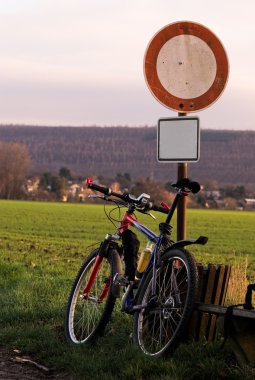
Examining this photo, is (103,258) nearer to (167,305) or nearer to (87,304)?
(87,304)

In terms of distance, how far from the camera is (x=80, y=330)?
6.81 m

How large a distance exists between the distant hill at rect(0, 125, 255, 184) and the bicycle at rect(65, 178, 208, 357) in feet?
383

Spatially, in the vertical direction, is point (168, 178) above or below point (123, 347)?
above

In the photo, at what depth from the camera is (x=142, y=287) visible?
6020mm

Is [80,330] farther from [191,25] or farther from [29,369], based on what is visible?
[191,25]

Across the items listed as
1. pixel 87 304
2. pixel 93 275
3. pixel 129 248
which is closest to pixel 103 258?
pixel 93 275

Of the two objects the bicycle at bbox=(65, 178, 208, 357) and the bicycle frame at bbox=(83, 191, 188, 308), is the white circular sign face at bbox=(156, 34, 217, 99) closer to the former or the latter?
the bicycle at bbox=(65, 178, 208, 357)

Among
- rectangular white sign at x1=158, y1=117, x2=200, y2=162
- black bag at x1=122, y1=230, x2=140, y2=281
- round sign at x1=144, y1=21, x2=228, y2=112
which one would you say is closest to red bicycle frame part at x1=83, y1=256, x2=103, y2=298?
black bag at x1=122, y1=230, x2=140, y2=281

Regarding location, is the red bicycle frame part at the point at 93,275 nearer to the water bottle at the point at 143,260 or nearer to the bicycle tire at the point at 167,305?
the water bottle at the point at 143,260

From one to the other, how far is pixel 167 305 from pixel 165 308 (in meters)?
0.04

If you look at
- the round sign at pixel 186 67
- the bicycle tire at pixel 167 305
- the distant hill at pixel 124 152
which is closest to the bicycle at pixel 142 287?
the bicycle tire at pixel 167 305

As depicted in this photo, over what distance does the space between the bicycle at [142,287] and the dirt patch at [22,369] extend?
58cm

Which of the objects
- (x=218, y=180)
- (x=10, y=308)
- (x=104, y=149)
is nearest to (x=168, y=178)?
(x=218, y=180)

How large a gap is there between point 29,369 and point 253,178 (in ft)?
414
